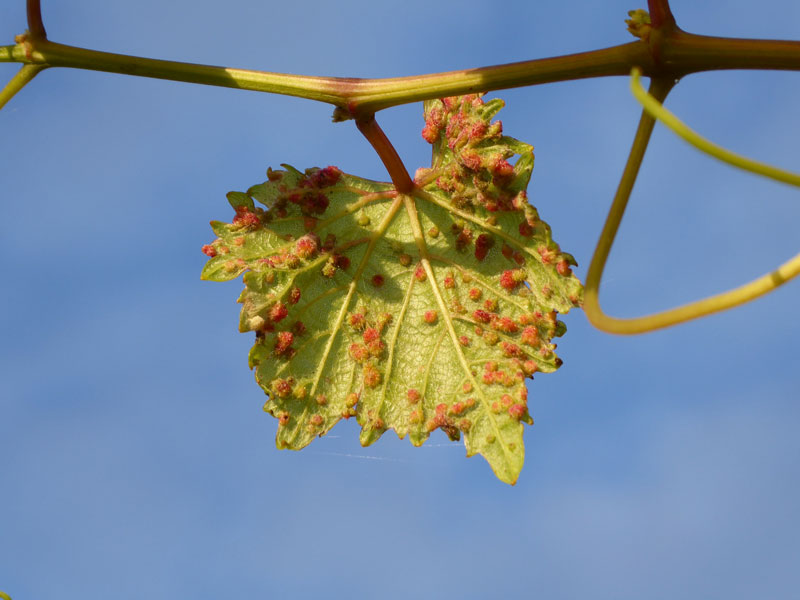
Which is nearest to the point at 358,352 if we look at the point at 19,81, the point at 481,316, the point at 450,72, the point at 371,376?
the point at 371,376

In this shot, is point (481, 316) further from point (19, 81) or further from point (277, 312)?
point (19, 81)

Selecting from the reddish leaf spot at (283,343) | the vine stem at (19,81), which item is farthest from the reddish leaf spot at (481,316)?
the vine stem at (19,81)

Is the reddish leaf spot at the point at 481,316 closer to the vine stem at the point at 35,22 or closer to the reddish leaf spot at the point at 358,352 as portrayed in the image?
the reddish leaf spot at the point at 358,352

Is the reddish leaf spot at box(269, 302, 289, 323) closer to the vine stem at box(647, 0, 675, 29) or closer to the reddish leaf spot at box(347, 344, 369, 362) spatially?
the reddish leaf spot at box(347, 344, 369, 362)

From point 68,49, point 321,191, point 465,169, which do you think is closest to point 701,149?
point 465,169

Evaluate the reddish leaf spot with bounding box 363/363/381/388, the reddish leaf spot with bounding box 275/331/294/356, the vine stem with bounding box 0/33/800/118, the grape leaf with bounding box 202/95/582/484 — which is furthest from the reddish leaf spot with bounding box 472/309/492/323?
the vine stem with bounding box 0/33/800/118

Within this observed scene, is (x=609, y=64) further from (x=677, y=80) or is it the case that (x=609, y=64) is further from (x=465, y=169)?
(x=465, y=169)
